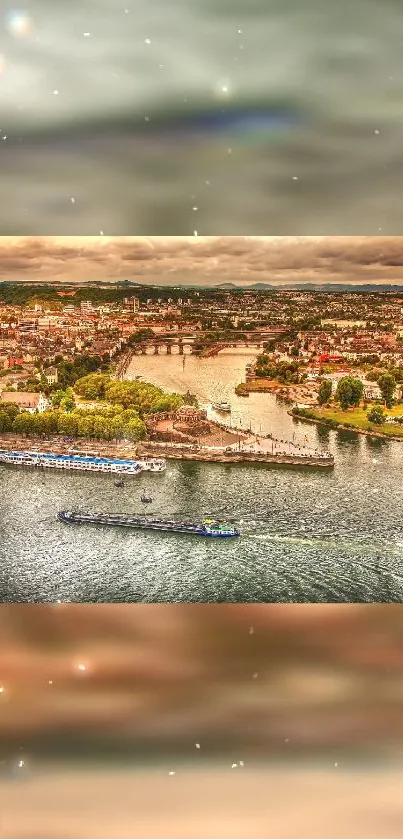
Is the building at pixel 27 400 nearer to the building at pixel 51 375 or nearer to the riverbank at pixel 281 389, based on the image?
the building at pixel 51 375

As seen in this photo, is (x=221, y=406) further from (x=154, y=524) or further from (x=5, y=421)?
(x=5, y=421)

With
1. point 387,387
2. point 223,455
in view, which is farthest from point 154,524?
point 387,387
